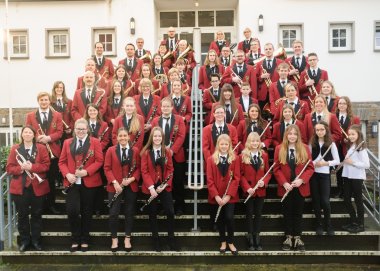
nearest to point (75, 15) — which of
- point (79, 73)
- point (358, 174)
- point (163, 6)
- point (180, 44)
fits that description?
point (79, 73)

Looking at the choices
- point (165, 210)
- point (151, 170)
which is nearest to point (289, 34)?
point (151, 170)

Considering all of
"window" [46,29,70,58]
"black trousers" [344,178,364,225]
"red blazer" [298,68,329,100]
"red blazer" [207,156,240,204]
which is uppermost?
"window" [46,29,70,58]

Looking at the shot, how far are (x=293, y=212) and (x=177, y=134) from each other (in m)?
2.01

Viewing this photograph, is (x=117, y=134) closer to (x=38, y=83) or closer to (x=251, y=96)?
(x=251, y=96)

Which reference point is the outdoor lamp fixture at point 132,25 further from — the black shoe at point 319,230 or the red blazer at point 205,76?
the black shoe at point 319,230

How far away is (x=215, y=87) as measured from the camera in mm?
7770

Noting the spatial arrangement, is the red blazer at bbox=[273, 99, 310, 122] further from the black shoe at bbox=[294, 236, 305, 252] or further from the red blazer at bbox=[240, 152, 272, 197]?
the black shoe at bbox=[294, 236, 305, 252]

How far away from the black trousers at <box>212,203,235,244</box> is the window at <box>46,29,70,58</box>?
8.90 m

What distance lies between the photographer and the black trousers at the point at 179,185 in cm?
653

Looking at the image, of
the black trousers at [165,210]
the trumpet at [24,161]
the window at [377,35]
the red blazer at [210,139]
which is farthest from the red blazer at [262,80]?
the window at [377,35]

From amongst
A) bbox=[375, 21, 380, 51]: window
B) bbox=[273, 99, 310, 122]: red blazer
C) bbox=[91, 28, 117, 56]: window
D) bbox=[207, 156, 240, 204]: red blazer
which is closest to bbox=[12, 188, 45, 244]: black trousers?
bbox=[207, 156, 240, 204]: red blazer

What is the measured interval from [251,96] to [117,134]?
3.07 metres

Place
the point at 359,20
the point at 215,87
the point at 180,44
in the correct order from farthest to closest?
the point at 359,20 → the point at 180,44 → the point at 215,87

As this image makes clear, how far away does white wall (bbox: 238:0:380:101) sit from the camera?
12289 millimetres
